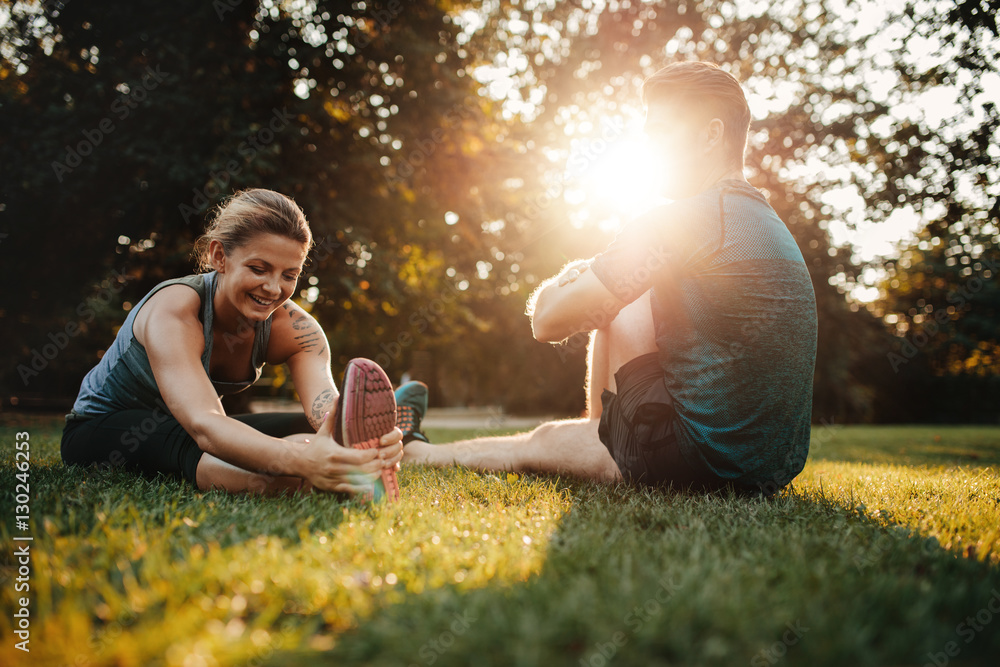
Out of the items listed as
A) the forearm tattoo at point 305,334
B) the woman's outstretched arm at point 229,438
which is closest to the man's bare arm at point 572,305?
the woman's outstretched arm at point 229,438

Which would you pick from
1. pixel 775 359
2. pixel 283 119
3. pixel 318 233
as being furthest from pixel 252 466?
pixel 283 119

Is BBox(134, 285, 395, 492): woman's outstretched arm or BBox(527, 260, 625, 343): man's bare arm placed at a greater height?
BBox(527, 260, 625, 343): man's bare arm

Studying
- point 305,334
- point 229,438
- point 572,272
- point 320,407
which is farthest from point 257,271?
point 572,272

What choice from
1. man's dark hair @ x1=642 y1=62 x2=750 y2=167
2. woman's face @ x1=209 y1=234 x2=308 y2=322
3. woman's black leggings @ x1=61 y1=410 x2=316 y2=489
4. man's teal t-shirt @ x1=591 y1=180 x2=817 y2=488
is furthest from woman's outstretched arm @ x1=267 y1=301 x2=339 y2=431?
man's dark hair @ x1=642 y1=62 x2=750 y2=167

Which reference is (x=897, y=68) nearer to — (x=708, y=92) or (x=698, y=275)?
(x=708, y=92)

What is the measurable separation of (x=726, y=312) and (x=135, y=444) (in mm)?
2632

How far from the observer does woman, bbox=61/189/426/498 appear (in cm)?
205

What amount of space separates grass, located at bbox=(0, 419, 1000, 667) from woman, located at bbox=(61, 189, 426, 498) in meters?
0.18

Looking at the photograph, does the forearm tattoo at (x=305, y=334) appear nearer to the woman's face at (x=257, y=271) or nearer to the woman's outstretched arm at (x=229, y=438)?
the woman's face at (x=257, y=271)

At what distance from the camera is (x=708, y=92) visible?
8.07 feet

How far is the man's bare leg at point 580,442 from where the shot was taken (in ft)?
8.80

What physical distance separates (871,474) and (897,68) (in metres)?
7.05

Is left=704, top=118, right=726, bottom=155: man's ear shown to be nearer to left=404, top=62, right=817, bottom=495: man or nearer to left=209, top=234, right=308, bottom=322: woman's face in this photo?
left=404, top=62, right=817, bottom=495: man

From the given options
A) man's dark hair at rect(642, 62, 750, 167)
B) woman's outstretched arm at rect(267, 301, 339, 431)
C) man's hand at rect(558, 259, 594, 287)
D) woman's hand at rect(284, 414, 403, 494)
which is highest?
man's dark hair at rect(642, 62, 750, 167)
